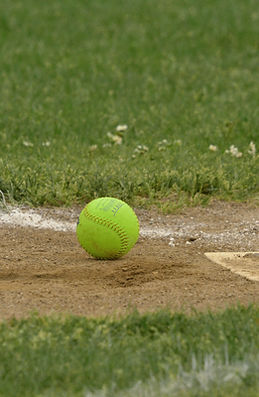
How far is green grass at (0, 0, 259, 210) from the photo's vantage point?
8156mm

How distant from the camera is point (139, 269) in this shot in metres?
5.82

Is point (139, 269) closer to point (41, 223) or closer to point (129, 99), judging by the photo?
point (41, 223)

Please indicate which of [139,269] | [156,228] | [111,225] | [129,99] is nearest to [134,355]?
[139,269]

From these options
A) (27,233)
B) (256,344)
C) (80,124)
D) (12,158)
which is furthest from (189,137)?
(256,344)

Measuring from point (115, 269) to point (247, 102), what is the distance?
22.1 feet

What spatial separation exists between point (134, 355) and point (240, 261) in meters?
2.35

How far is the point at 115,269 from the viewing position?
581cm

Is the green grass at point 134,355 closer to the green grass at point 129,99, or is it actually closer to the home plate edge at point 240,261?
the home plate edge at point 240,261

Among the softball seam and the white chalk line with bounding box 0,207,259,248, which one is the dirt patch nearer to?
the white chalk line with bounding box 0,207,259,248

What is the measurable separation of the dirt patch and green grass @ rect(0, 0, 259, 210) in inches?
20.5

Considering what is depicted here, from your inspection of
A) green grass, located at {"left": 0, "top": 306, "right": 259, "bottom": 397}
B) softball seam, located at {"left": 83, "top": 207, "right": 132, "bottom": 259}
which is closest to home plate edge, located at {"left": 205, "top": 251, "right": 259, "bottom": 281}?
softball seam, located at {"left": 83, "top": 207, "right": 132, "bottom": 259}

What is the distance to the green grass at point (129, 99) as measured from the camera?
8156mm

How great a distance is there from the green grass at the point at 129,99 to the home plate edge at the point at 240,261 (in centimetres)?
155

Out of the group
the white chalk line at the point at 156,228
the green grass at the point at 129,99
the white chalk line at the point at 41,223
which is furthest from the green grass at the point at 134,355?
the green grass at the point at 129,99
